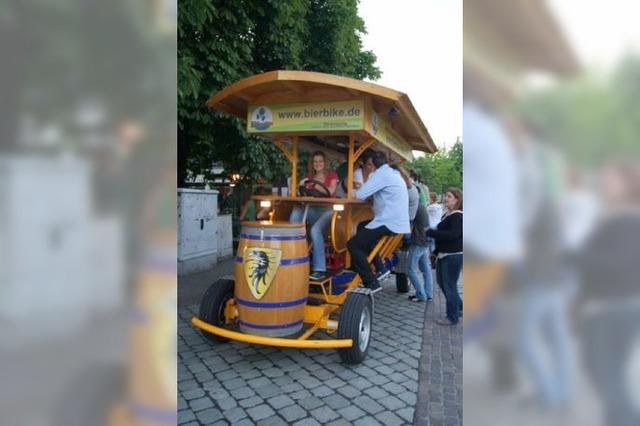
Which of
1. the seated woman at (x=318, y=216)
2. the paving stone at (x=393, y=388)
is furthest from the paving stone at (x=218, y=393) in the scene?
the seated woman at (x=318, y=216)

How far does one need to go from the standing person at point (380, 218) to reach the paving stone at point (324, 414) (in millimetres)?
1654

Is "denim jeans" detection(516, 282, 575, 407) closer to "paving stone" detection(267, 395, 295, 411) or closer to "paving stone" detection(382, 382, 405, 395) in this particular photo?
"paving stone" detection(267, 395, 295, 411)

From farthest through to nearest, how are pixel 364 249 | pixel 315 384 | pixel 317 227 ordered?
1. pixel 317 227
2. pixel 364 249
3. pixel 315 384

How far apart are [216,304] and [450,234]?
2909 millimetres

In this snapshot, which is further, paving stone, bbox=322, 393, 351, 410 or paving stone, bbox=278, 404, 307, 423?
paving stone, bbox=322, 393, 351, 410

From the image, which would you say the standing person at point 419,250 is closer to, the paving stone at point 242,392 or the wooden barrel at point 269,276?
the wooden barrel at point 269,276

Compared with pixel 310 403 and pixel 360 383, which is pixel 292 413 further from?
pixel 360 383

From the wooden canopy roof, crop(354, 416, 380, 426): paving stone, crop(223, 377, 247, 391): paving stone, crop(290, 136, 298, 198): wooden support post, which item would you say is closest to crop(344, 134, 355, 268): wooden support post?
the wooden canopy roof

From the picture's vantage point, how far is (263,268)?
13.7 ft

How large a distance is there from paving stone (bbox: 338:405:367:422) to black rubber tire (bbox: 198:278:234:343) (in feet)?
5.81

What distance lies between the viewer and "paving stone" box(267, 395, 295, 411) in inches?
142

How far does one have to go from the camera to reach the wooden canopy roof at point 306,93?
440 centimetres

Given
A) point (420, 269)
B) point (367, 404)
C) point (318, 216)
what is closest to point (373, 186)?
point (318, 216)

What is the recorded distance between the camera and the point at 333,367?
4418 millimetres
